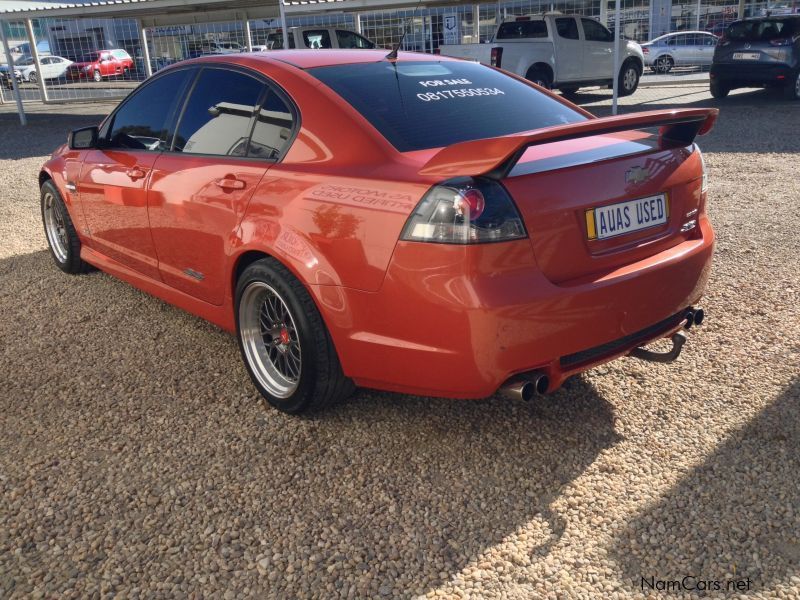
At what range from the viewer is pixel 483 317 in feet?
8.41

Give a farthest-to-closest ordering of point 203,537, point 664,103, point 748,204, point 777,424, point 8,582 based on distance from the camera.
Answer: point 664,103, point 748,204, point 777,424, point 203,537, point 8,582

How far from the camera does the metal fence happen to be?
956 inches

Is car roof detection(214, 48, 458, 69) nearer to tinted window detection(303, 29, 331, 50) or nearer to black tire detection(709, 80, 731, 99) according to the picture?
black tire detection(709, 80, 731, 99)

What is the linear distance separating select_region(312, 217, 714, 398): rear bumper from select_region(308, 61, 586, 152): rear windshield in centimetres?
64

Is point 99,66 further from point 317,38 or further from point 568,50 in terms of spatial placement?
point 568,50

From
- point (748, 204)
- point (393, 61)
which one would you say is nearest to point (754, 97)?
point (748, 204)

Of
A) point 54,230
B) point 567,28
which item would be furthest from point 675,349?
point 567,28

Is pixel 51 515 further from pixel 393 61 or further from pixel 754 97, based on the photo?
pixel 754 97

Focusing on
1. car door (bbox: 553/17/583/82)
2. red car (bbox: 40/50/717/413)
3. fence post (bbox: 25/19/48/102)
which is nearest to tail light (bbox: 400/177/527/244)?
red car (bbox: 40/50/717/413)

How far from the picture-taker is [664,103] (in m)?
15.7

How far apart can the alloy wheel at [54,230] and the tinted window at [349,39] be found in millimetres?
13642

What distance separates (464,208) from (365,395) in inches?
52.3

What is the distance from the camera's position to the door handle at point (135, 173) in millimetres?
4062

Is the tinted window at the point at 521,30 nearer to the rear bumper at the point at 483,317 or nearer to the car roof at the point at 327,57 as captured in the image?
the car roof at the point at 327,57
